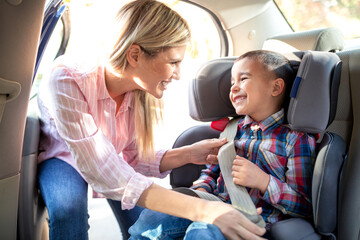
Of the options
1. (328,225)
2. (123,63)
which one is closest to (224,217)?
(328,225)

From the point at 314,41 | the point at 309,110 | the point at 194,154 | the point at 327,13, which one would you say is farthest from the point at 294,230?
the point at 327,13

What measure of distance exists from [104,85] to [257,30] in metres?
1.48

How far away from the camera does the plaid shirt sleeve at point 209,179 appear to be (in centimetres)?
174

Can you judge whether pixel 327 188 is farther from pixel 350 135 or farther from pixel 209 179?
pixel 209 179

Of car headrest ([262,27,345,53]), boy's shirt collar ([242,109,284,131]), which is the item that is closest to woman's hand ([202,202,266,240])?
A: boy's shirt collar ([242,109,284,131])

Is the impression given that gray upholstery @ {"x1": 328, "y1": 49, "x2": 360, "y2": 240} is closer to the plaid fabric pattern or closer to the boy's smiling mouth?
the plaid fabric pattern

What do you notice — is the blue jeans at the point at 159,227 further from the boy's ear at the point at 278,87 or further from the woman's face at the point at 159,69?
the boy's ear at the point at 278,87

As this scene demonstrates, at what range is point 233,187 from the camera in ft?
5.14

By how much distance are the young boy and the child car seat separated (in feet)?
0.26

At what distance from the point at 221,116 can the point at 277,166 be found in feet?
1.34

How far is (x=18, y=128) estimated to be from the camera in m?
1.20

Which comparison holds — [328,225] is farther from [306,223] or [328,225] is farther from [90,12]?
[90,12]

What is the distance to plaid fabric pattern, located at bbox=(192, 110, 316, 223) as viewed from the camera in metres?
1.51

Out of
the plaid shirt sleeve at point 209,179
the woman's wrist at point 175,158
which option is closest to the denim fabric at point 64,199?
the woman's wrist at point 175,158
